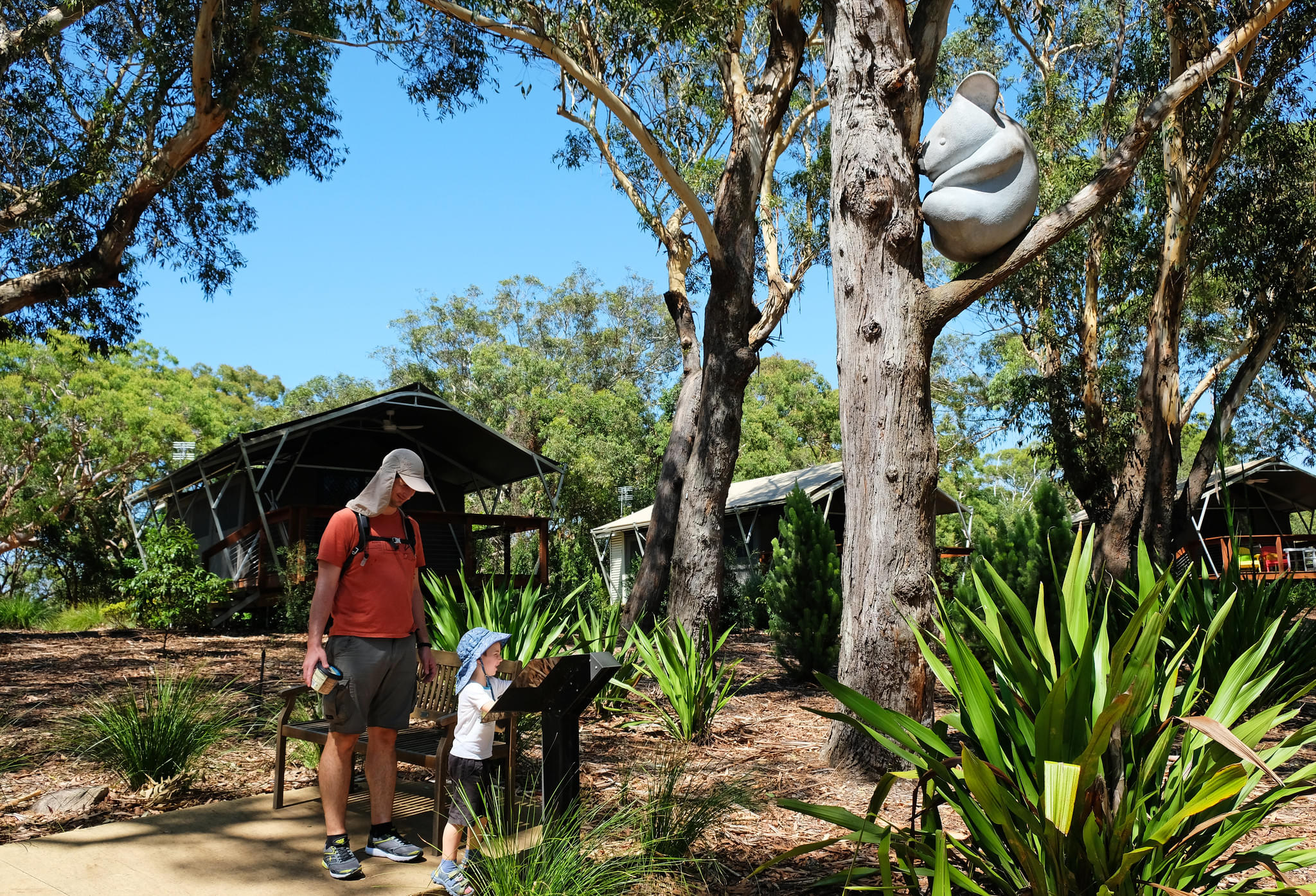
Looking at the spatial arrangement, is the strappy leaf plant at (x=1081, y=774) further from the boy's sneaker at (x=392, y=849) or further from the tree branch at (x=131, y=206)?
the tree branch at (x=131, y=206)

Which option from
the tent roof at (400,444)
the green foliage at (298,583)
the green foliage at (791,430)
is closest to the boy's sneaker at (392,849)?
the green foliage at (298,583)

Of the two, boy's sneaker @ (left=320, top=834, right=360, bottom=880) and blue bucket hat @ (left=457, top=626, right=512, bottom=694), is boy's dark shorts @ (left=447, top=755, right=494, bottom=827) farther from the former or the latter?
boy's sneaker @ (left=320, top=834, right=360, bottom=880)

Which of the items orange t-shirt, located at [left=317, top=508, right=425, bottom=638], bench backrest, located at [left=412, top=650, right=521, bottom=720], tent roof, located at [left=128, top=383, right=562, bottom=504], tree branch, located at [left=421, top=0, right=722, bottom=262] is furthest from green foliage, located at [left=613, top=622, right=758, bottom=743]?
tent roof, located at [left=128, top=383, right=562, bottom=504]

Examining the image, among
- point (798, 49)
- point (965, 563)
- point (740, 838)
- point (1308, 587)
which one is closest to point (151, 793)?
point (740, 838)

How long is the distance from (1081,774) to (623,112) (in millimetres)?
8183

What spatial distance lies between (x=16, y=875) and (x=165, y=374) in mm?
27362

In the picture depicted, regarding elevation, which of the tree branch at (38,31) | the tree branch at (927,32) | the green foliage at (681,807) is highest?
the tree branch at (38,31)

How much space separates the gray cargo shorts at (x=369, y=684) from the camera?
12.7 feet

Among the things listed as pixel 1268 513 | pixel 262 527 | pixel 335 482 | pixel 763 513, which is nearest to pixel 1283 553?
pixel 1268 513

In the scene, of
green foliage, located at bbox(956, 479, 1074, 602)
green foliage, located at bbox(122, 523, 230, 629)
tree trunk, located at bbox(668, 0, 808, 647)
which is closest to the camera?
tree trunk, located at bbox(668, 0, 808, 647)

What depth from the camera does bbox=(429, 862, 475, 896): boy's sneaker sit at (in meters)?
3.33

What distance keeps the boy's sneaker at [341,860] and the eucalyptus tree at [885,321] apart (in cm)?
260

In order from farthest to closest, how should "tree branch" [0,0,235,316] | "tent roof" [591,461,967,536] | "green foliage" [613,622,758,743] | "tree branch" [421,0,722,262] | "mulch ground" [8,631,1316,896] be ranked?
"tent roof" [591,461,967,536] < "tree branch" [0,0,235,316] < "tree branch" [421,0,722,262] < "green foliage" [613,622,758,743] < "mulch ground" [8,631,1316,896]

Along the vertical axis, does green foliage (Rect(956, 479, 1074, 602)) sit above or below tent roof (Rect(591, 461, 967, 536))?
below
